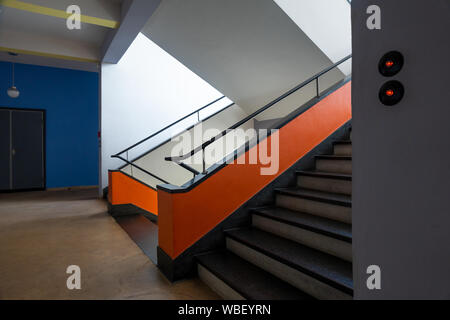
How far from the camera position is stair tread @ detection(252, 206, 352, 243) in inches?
76.1

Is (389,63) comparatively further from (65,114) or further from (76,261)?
(65,114)

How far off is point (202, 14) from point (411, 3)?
3667 millimetres

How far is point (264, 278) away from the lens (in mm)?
2008

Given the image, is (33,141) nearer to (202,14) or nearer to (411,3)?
(202,14)

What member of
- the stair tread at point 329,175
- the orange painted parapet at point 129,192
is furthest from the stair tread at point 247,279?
the orange painted parapet at point 129,192

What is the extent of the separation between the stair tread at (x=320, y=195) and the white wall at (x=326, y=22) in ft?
7.16

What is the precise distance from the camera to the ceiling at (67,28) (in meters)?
4.27

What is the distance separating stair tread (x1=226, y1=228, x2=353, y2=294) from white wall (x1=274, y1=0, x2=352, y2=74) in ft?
8.99

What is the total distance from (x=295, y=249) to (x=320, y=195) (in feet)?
Result: 2.02

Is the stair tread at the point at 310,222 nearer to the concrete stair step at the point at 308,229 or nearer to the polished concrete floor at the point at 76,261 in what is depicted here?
the concrete stair step at the point at 308,229

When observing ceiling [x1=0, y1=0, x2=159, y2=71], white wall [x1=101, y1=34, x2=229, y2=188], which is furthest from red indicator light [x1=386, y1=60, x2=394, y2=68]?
white wall [x1=101, y1=34, x2=229, y2=188]

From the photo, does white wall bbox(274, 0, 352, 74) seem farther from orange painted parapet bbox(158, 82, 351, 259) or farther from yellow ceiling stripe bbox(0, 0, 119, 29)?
yellow ceiling stripe bbox(0, 0, 119, 29)

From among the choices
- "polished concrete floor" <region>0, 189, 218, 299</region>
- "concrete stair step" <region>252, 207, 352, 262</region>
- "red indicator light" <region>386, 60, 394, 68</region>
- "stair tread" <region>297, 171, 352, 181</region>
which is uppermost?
"red indicator light" <region>386, 60, 394, 68</region>

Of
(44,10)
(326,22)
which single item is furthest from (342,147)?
(44,10)
